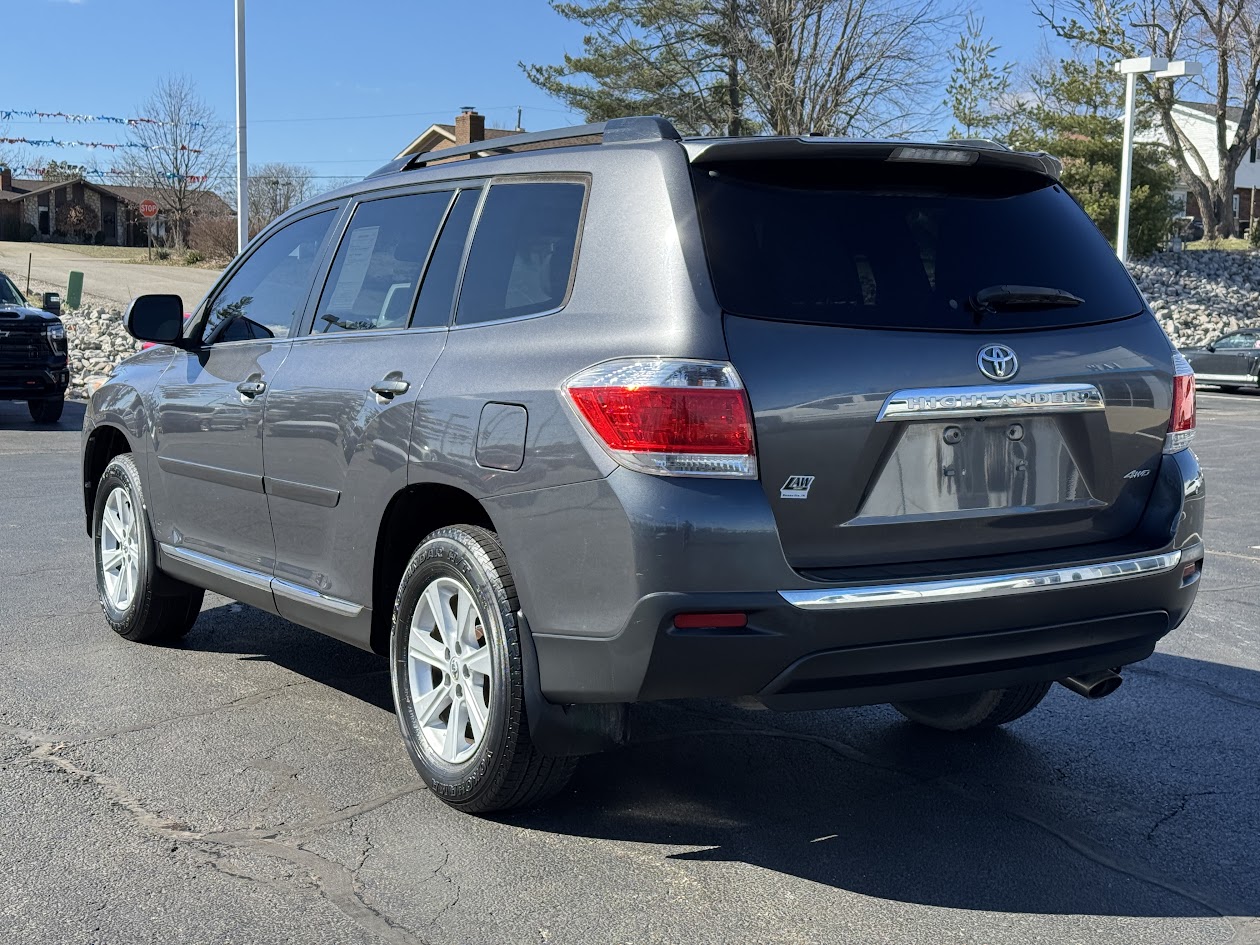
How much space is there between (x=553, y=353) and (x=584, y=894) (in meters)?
1.40

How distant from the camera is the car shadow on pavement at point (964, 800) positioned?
3672 mm

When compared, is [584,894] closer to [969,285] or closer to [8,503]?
[969,285]

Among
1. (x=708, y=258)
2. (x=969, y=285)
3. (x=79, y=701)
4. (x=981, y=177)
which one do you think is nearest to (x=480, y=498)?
(x=708, y=258)

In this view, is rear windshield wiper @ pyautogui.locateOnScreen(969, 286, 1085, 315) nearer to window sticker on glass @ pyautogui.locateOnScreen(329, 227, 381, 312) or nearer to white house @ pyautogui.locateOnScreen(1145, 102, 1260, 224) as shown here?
window sticker on glass @ pyautogui.locateOnScreen(329, 227, 381, 312)

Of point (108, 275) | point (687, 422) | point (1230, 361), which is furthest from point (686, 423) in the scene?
point (108, 275)

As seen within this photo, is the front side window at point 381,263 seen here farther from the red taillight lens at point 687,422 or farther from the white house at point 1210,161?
the white house at point 1210,161

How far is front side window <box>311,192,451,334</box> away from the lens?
4551mm

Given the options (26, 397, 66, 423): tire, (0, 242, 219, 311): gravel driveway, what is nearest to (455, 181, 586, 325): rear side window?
(26, 397, 66, 423): tire

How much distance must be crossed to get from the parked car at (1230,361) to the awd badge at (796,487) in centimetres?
2514

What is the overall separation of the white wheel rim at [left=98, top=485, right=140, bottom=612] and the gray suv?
71.0 inches

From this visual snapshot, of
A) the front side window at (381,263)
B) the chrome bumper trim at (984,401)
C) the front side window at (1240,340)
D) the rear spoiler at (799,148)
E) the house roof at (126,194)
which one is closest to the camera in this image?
the chrome bumper trim at (984,401)

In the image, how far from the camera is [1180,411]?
4.05 meters

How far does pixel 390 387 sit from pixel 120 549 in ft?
8.33

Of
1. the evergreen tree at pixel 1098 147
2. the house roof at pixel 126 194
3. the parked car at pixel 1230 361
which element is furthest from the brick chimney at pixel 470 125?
the house roof at pixel 126 194
